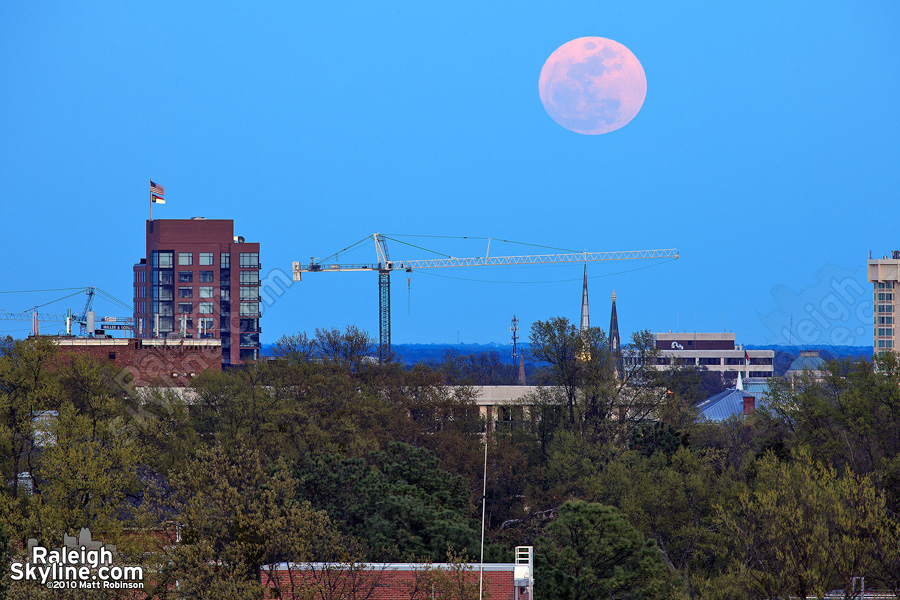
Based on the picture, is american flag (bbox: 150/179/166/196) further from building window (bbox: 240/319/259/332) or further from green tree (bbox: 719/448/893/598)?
green tree (bbox: 719/448/893/598)

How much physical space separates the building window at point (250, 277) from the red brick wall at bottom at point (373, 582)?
134 meters

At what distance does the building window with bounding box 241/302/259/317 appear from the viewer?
165625 millimetres

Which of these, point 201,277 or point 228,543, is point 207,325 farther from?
point 228,543

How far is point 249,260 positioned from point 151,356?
48814mm

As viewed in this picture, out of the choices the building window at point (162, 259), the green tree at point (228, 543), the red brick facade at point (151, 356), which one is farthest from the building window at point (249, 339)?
the green tree at point (228, 543)

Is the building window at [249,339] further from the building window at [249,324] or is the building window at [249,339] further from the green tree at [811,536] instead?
the green tree at [811,536]

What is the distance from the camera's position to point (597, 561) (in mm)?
40062

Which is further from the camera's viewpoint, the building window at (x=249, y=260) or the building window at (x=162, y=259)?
the building window at (x=249, y=260)

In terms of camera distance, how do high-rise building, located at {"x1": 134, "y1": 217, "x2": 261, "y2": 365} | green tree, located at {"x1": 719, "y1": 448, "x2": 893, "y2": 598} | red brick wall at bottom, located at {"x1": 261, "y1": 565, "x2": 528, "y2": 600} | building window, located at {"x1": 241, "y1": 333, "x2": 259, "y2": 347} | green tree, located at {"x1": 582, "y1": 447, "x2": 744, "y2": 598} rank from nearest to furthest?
red brick wall at bottom, located at {"x1": 261, "y1": 565, "x2": 528, "y2": 600}
green tree, located at {"x1": 719, "y1": 448, "x2": 893, "y2": 598}
green tree, located at {"x1": 582, "y1": 447, "x2": 744, "y2": 598}
high-rise building, located at {"x1": 134, "y1": 217, "x2": 261, "y2": 365}
building window, located at {"x1": 241, "y1": 333, "x2": 259, "y2": 347}

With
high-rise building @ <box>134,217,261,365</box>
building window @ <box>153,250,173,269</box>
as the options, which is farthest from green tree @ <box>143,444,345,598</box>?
building window @ <box>153,250,173,269</box>

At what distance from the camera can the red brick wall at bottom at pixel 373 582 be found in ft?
109

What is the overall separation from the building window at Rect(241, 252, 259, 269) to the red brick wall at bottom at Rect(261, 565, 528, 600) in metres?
134

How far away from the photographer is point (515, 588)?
111ft

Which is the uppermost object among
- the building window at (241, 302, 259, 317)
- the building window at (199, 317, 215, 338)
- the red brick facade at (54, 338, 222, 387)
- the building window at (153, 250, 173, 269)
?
the building window at (153, 250, 173, 269)
